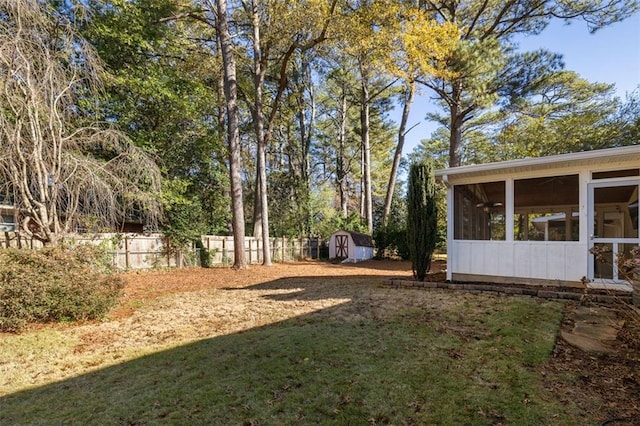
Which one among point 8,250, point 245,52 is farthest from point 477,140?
point 8,250

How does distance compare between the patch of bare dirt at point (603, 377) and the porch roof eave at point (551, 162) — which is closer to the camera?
the patch of bare dirt at point (603, 377)

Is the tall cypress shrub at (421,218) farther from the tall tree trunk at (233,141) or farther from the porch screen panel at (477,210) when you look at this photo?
the tall tree trunk at (233,141)

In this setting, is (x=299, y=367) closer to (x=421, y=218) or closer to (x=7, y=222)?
(x=421, y=218)

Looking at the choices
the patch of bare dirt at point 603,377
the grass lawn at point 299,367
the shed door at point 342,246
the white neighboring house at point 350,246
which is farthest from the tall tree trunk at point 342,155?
the patch of bare dirt at point 603,377

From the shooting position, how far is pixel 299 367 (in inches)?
133

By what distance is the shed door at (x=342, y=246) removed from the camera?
1748 centimetres

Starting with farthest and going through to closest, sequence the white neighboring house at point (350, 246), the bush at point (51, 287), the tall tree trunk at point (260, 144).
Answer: the white neighboring house at point (350, 246) < the tall tree trunk at point (260, 144) < the bush at point (51, 287)

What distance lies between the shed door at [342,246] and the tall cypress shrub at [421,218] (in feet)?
31.4

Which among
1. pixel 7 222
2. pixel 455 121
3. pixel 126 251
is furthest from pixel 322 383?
pixel 455 121

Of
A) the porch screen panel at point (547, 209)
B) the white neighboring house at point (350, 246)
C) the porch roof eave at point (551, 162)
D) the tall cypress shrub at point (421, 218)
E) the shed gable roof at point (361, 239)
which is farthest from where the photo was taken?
the shed gable roof at point (361, 239)

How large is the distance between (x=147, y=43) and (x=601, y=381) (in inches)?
556

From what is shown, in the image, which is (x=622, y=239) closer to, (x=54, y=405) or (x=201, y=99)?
(x=54, y=405)

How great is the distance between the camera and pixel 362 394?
9.43 feet

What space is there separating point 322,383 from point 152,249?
386 inches
